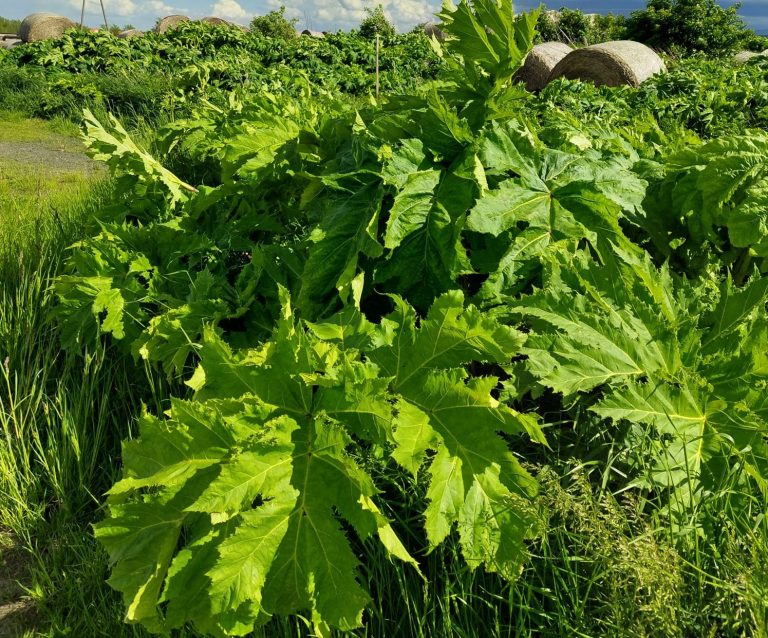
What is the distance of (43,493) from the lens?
2512 millimetres

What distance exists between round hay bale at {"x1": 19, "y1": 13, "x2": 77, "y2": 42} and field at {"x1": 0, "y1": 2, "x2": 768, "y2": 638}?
31461 millimetres

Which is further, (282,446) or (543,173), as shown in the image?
(543,173)

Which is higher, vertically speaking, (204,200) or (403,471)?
(204,200)

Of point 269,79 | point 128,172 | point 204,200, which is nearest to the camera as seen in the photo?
point 204,200

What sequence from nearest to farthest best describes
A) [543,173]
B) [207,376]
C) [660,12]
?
[207,376] < [543,173] < [660,12]

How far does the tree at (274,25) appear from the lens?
125 ft

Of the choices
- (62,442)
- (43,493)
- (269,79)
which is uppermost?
(269,79)

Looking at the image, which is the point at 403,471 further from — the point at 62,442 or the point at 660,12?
the point at 660,12

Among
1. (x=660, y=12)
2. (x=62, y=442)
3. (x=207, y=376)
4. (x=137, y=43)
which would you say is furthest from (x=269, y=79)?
(x=660, y=12)

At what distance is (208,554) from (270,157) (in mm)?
1768

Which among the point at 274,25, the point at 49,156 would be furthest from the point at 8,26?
the point at 49,156

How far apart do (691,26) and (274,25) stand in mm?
23363

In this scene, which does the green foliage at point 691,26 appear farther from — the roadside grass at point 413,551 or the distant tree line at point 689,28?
the roadside grass at point 413,551

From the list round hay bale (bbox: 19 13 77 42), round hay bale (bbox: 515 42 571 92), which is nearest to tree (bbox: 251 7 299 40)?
round hay bale (bbox: 19 13 77 42)
